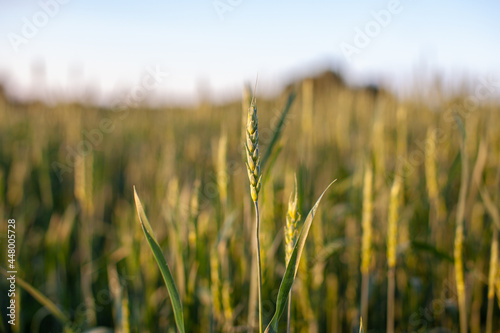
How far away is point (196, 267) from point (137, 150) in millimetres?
3203

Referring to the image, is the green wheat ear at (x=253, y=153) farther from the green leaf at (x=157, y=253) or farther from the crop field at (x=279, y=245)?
the green leaf at (x=157, y=253)

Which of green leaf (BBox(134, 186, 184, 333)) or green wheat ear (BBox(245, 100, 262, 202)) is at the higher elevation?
green wheat ear (BBox(245, 100, 262, 202))

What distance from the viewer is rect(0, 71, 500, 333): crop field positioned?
861 mm

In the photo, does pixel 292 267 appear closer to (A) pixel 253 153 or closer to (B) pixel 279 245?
(A) pixel 253 153

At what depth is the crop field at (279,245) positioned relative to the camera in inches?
33.9

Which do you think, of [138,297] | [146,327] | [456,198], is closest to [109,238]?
[138,297]

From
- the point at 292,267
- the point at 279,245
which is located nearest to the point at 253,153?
the point at 292,267

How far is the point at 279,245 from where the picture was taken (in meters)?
1.68

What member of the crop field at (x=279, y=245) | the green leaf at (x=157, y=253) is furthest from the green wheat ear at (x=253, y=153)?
the green leaf at (x=157, y=253)

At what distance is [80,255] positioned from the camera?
1.90 metres

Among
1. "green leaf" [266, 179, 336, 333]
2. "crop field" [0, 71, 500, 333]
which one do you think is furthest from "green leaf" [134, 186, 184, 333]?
"green leaf" [266, 179, 336, 333]

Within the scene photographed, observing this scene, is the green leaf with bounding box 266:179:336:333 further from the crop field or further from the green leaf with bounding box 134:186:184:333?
the green leaf with bounding box 134:186:184:333

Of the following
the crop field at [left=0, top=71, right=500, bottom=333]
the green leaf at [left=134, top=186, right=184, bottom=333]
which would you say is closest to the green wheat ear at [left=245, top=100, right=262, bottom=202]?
the crop field at [left=0, top=71, right=500, bottom=333]

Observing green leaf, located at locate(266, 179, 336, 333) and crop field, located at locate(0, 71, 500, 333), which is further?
crop field, located at locate(0, 71, 500, 333)
